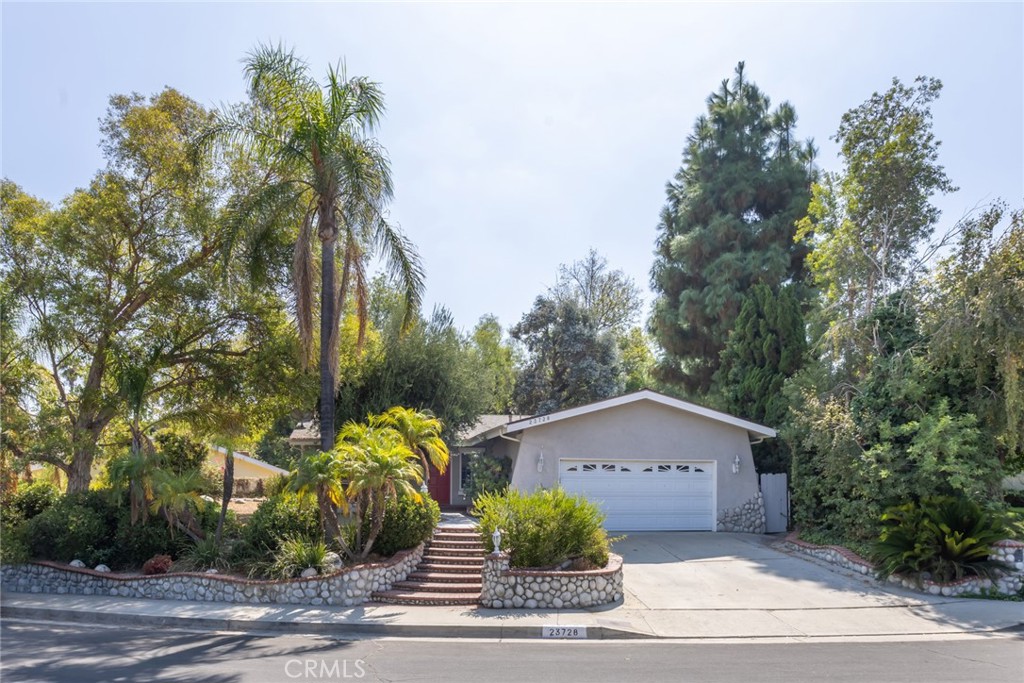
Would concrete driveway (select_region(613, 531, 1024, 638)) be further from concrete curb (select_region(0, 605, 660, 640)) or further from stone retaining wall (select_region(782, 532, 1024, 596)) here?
concrete curb (select_region(0, 605, 660, 640))

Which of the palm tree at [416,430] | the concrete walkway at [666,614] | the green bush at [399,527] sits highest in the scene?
the palm tree at [416,430]

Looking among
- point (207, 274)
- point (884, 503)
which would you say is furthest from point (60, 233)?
point (884, 503)

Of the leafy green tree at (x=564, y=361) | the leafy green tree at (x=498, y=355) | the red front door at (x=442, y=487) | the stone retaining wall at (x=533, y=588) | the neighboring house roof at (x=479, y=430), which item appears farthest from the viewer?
the leafy green tree at (x=498, y=355)

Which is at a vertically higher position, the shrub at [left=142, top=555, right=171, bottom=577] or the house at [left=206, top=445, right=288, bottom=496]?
the house at [left=206, top=445, right=288, bottom=496]

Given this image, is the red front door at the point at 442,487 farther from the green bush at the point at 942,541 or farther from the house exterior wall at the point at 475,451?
the green bush at the point at 942,541

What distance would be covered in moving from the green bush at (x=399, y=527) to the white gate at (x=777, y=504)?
399 inches

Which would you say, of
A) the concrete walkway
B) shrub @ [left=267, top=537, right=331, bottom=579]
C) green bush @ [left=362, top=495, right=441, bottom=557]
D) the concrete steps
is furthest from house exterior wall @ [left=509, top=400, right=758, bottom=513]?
shrub @ [left=267, top=537, right=331, bottom=579]

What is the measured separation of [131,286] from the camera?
16.0 meters

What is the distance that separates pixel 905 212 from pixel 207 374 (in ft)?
60.5

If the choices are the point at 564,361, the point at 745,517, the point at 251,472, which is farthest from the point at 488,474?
the point at 251,472

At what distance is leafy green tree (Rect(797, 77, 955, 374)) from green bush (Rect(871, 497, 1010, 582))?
259 inches

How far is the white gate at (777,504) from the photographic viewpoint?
19.5 m

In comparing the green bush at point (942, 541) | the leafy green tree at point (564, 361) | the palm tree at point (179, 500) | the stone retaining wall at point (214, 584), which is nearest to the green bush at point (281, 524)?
the stone retaining wall at point (214, 584)

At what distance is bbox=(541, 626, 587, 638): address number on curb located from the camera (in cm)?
1064
